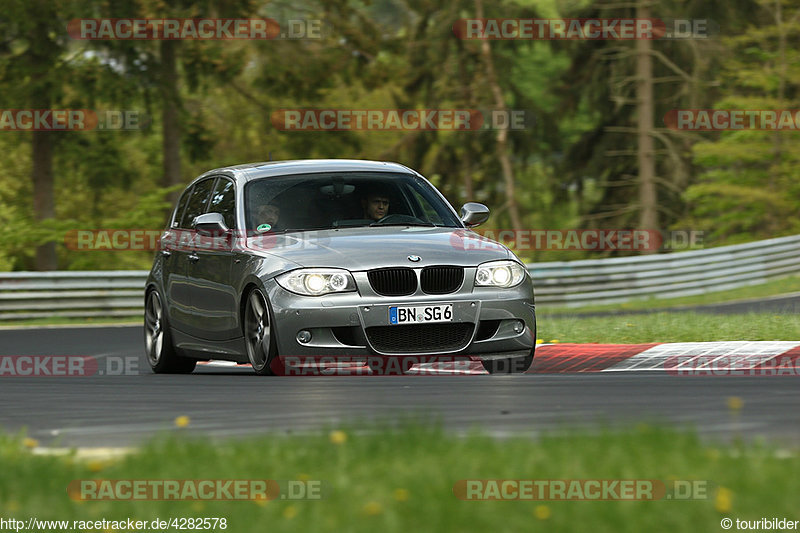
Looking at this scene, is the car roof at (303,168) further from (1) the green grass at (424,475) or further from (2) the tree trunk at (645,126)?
(2) the tree trunk at (645,126)

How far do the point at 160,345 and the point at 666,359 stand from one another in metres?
4.45

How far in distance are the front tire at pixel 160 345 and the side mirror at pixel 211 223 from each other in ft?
4.77

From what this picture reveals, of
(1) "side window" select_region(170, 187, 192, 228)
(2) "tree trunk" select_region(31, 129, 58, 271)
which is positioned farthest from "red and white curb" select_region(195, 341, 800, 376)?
(2) "tree trunk" select_region(31, 129, 58, 271)

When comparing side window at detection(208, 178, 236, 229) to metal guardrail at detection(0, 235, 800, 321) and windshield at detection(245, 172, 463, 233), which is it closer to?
windshield at detection(245, 172, 463, 233)

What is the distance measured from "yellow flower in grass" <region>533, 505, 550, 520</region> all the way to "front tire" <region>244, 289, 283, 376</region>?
5.60 metres

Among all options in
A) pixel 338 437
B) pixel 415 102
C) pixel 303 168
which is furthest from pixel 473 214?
pixel 415 102

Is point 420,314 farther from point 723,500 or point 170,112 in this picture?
point 170,112

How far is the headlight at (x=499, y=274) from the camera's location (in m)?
10.5

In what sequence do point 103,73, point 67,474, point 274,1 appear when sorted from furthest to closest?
1. point 274,1
2. point 103,73
3. point 67,474

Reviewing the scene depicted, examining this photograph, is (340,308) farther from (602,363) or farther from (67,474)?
(67,474)

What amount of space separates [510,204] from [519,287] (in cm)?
3256

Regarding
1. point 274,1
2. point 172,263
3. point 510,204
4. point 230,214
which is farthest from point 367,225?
point 510,204

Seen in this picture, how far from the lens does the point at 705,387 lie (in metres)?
8.80

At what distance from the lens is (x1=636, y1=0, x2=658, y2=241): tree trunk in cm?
3725
